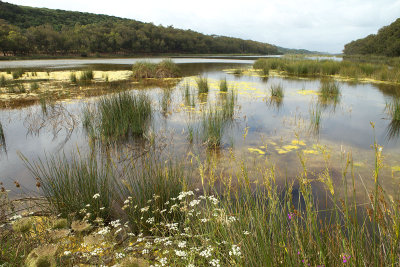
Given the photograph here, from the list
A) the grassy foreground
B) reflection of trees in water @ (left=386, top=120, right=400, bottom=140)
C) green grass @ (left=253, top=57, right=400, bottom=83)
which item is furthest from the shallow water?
green grass @ (left=253, top=57, right=400, bottom=83)

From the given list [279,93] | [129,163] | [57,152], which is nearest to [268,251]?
[129,163]

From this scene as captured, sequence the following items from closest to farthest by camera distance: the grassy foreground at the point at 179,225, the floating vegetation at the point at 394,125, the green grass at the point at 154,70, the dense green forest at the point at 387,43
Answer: the grassy foreground at the point at 179,225 < the floating vegetation at the point at 394,125 < the green grass at the point at 154,70 < the dense green forest at the point at 387,43

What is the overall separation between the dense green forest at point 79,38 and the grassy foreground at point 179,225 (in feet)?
131

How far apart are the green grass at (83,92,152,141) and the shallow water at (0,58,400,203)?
11.4 inches

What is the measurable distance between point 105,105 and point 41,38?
43319 millimetres

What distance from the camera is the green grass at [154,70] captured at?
1199 centimetres

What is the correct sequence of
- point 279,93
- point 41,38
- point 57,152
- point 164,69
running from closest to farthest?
1. point 57,152
2. point 279,93
3. point 164,69
4. point 41,38

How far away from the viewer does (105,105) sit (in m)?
4.76

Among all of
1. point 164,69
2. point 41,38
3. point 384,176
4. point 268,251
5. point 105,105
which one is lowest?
point 384,176

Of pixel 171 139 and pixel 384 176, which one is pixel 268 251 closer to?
pixel 384 176

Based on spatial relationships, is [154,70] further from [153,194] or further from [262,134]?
[153,194]

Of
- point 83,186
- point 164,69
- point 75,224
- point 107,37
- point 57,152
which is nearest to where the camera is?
point 75,224

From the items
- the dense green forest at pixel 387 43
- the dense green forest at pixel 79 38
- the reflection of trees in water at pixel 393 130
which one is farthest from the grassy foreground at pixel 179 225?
the dense green forest at pixel 79 38

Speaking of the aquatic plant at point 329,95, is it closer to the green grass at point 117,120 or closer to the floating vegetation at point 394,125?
the floating vegetation at point 394,125
